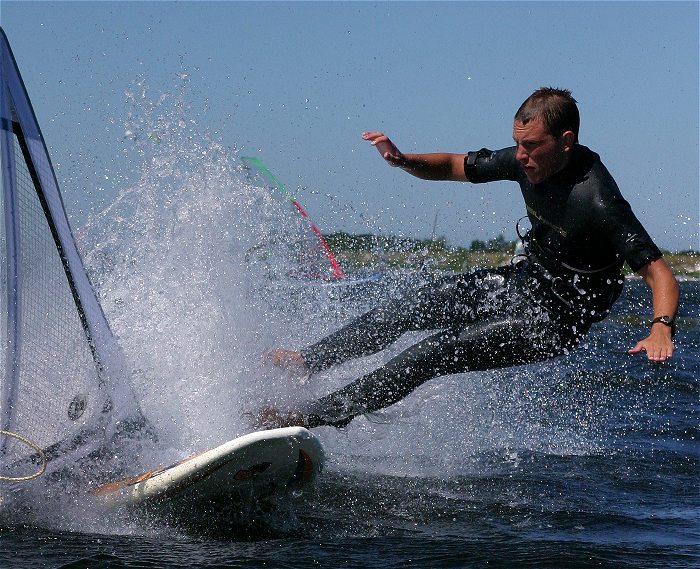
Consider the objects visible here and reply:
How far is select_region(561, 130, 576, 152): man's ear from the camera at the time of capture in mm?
5758

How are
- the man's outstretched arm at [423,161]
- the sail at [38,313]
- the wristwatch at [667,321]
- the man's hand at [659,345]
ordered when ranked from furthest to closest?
the man's outstretched arm at [423,161] → the sail at [38,313] → the wristwatch at [667,321] → the man's hand at [659,345]

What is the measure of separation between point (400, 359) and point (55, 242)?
213 cm

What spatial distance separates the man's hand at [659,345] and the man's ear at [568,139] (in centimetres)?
135

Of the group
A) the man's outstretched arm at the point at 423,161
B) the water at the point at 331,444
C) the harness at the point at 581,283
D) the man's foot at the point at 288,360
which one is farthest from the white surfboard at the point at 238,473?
the man's outstretched arm at the point at 423,161

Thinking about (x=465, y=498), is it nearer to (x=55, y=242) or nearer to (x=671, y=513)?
(x=671, y=513)

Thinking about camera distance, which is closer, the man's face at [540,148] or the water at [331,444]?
the water at [331,444]

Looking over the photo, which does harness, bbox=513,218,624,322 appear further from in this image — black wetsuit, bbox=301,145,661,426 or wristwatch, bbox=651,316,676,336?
wristwatch, bbox=651,316,676,336

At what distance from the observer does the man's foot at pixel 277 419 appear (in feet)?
19.4

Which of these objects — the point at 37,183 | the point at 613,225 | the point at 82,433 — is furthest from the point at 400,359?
the point at 37,183

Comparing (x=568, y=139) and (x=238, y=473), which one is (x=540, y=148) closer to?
(x=568, y=139)

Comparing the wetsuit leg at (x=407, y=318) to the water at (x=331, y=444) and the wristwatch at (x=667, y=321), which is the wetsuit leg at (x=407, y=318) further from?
the wristwatch at (x=667, y=321)

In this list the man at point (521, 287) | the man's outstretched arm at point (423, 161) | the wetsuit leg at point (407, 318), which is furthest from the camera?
the man's outstretched arm at point (423, 161)

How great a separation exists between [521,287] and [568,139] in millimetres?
925

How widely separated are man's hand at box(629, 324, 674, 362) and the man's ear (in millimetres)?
1346
